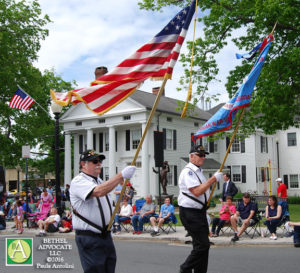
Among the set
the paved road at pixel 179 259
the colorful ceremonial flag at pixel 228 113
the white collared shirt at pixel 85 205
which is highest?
the colorful ceremonial flag at pixel 228 113

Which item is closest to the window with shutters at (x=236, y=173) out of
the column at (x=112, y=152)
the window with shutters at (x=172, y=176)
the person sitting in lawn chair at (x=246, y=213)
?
the window with shutters at (x=172, y=176)

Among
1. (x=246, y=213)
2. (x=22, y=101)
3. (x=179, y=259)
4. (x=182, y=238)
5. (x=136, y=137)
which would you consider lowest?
(x=182, y=238)

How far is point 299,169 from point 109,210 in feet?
135

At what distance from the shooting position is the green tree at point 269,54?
18906mm

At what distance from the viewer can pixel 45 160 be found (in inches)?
1987

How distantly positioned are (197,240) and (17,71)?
90.5ft

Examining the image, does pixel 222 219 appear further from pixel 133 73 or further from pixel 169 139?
pixel 169 139

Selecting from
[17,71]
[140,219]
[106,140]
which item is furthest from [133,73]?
[106,140]

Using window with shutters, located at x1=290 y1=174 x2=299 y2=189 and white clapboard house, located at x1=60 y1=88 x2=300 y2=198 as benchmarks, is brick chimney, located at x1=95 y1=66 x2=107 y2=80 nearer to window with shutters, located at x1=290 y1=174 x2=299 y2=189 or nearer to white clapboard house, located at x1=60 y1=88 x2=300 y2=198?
white clapboard house, located at x1=60 y1=88 x2=300 y2=198

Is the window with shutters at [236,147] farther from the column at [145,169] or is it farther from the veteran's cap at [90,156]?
the veteran's cap at [90,156]

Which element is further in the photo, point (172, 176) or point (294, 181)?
point (294, 181)

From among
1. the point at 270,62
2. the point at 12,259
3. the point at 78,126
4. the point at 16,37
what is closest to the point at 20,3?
the point at 16,37

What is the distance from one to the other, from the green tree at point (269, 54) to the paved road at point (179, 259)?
9.89 metres

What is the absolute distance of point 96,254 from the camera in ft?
15.6
